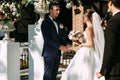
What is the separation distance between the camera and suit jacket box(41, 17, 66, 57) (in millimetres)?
9000

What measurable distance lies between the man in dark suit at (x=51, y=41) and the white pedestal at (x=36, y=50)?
1.32 metres

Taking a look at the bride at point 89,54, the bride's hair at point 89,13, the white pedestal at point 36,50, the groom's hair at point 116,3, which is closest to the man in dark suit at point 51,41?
the bride at point 89,54

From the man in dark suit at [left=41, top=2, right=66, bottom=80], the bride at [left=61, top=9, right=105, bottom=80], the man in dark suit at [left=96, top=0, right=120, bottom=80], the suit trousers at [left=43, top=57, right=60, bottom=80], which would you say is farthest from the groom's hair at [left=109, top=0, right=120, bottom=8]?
the suit trousers at [left=43, top=57, right=60, bottom=80]

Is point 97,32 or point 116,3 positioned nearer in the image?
point 116,3

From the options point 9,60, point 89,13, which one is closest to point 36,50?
point 9,60

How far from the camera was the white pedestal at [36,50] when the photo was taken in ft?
34.7

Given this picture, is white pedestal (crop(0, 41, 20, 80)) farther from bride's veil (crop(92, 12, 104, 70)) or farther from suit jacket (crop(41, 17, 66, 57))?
bride's veil (crop(92, 12, 104, 70))

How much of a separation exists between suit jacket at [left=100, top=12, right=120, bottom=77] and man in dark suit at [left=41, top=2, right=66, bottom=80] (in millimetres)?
3244

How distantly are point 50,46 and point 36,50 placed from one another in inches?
61.8

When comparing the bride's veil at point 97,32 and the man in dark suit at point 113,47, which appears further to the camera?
the bride's veil at point 97,32

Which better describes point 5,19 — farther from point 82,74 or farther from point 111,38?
point 111,38

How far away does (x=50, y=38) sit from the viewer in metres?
9.02

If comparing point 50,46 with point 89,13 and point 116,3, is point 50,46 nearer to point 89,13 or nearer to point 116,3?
point 89,13

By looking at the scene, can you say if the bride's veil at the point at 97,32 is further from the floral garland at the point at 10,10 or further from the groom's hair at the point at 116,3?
the groom's hair at the point at 116,3
